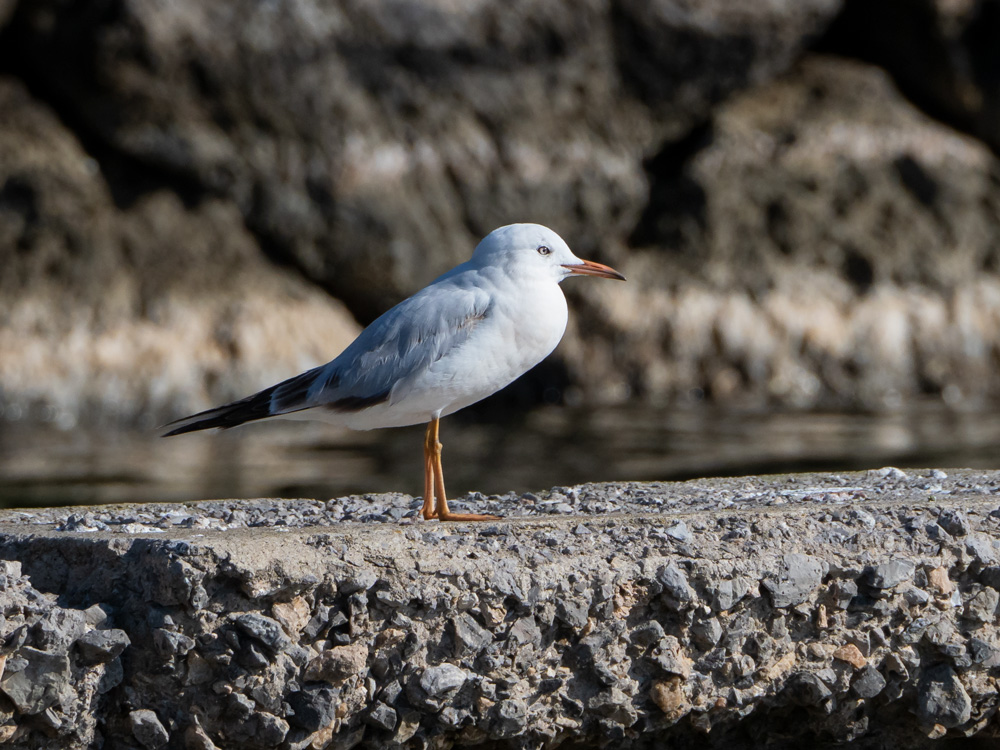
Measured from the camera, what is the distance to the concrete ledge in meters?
2.49

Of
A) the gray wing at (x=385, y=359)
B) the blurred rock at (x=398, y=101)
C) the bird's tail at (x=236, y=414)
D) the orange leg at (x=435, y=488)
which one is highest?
the blurred rock at (x=398, y=101)

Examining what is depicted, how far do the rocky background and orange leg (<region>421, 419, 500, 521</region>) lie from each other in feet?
22.0

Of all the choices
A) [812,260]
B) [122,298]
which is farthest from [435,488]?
[812,260]

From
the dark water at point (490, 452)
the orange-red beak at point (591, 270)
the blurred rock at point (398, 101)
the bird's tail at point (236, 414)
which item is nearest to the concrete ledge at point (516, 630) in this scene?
the bird's tail at point (236, 414)

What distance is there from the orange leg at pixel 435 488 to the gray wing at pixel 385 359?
0.71 feet

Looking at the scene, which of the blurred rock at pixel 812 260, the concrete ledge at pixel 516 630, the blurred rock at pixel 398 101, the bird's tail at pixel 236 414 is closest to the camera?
the concrete ledge at pixel 516 630

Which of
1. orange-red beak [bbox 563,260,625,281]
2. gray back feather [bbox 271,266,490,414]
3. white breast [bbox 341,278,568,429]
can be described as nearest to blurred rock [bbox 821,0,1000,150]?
orange-red beak [bbox 563,260,625,281]

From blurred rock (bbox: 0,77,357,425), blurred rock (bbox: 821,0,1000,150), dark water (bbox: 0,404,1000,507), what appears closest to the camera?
dark water (bbox: 0,404,1000,507)

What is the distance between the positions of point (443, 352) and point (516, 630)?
805mm

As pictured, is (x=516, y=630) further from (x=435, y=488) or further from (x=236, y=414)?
(x=236, y=414)

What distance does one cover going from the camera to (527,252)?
3281 millimetres

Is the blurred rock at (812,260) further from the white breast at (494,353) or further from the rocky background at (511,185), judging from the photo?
the white breast at (494,353)

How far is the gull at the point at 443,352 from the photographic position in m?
3.14

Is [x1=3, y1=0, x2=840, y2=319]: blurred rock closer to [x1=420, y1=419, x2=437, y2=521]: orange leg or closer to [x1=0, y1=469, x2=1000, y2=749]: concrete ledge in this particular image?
[x1=420, y1=419, x2=437, y2=521]: orange leg
